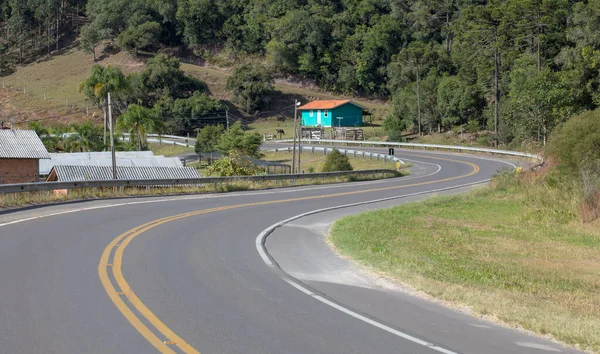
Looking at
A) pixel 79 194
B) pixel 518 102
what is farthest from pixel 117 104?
pixel 79 194

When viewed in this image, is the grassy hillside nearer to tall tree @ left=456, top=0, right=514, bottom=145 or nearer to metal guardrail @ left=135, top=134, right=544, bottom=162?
metal guardrail @ left=135, top=134, right=544, bottom=162

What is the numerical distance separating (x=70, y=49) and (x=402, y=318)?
133068 mm

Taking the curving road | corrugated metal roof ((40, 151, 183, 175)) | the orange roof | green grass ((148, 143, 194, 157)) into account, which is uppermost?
the orange roof

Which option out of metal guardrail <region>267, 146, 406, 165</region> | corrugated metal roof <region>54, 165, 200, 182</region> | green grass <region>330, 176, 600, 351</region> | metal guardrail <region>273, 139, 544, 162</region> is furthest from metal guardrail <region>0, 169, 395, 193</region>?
metal guardrail <region>273, 139, 544, 162</region>

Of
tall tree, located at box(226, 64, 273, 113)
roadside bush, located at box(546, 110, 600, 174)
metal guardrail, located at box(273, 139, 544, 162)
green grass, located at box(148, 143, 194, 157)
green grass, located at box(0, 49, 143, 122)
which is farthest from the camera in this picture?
tall tree, located at box(226, 64, 273, 113)

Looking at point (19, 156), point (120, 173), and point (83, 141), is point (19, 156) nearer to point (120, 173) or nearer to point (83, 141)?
point (120, 173)

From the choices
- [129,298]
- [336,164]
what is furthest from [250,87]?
[129,298]

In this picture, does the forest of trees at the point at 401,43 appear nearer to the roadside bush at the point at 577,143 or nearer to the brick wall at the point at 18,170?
the roadside bush at the point at 577,143

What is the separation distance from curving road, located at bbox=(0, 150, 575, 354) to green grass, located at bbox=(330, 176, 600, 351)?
1.98 feet

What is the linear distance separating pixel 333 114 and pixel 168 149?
24681 millimetres

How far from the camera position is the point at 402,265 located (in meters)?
13.0

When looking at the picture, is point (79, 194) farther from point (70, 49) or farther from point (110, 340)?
point (70, 49)

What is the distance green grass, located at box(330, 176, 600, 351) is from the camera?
9844 mm

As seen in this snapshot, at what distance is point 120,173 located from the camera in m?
40.7
